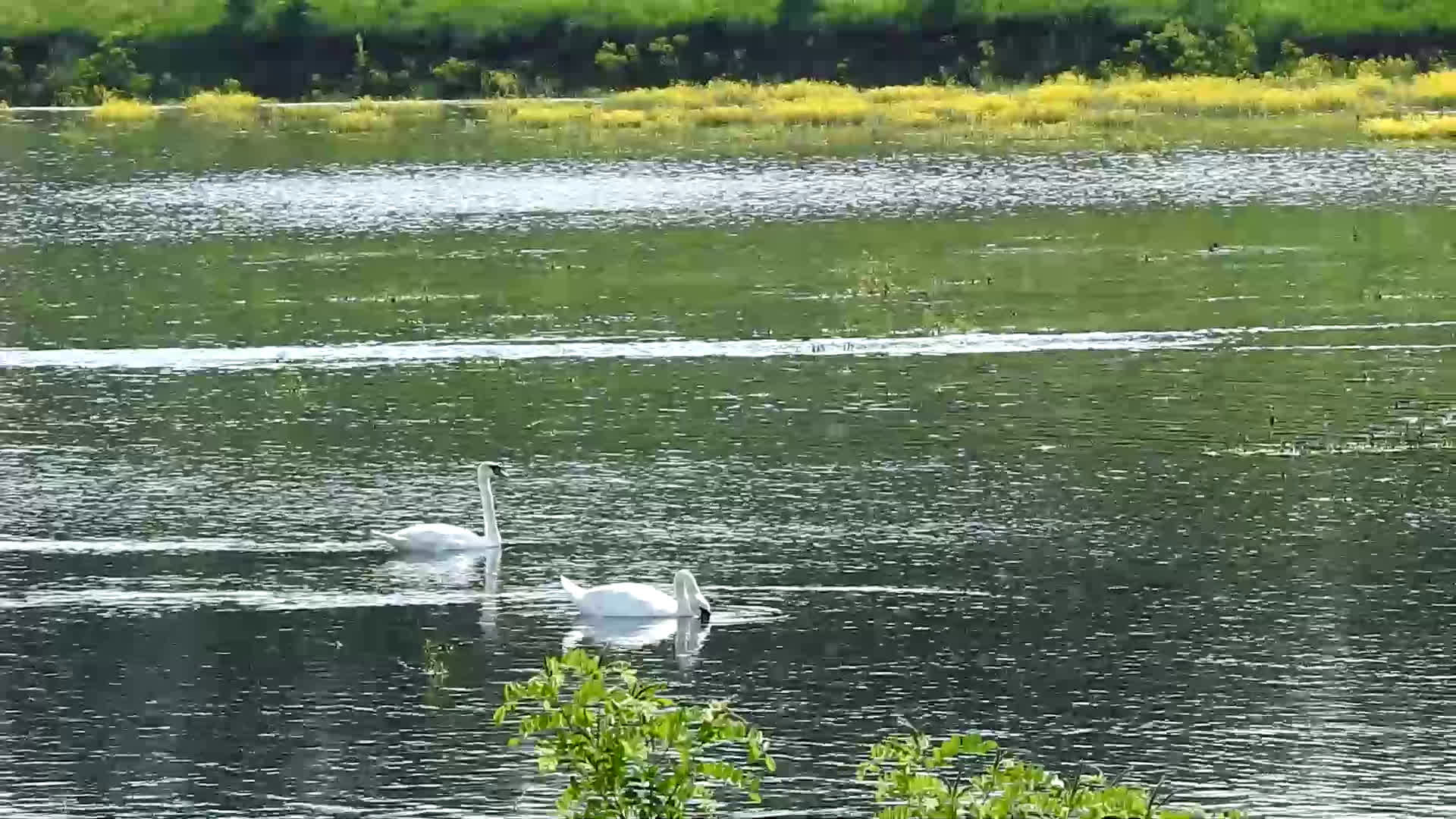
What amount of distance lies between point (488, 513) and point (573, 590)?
11.1ft

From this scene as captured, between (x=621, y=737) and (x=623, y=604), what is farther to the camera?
(x=623, y=604)

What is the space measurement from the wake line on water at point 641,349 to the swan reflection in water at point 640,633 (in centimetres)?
1762

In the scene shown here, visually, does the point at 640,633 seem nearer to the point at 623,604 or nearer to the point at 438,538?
the point at 623,604

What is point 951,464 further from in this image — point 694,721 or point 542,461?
point 694,721

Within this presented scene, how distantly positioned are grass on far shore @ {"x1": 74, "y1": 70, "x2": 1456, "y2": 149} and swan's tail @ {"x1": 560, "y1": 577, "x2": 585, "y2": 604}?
2147 inches

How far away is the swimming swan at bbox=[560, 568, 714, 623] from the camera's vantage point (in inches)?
1020

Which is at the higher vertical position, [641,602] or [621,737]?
[621,737]

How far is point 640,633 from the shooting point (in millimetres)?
25750

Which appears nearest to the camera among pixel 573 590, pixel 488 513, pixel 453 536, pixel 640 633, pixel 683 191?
pixel 640 633

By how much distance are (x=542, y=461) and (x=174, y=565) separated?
7.09 meters

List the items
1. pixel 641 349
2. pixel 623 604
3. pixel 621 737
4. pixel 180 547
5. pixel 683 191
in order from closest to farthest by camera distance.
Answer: pixel 621 737 < pixel 623 604 < pixel 180 547 < pixel 641 349 < pixel 683 191

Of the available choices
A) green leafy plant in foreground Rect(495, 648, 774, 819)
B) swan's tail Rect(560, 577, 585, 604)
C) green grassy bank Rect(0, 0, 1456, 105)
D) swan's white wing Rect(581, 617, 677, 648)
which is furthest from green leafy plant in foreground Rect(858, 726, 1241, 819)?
green grassy bank Rect(0, 0, 1456, 105)

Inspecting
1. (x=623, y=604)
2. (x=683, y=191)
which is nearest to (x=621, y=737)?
(x=623, y=604)

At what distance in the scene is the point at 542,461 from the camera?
115 ft
